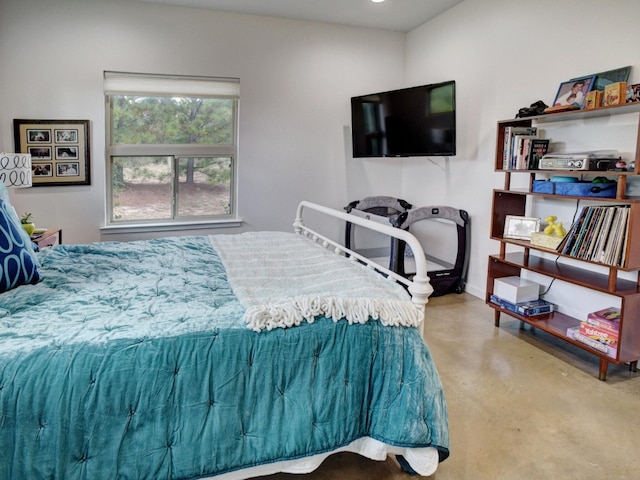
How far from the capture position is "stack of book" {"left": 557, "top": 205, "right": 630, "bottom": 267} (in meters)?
2.47

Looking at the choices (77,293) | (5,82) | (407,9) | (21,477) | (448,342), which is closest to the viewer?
(21,477)

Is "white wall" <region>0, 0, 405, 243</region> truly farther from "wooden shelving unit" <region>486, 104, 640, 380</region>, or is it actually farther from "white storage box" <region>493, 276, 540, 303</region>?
"white storage box" <region>493, 276, 540, 303</region>

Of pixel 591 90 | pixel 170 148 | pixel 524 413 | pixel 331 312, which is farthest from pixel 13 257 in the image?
pixel 591 90

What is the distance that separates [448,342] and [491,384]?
57 cm

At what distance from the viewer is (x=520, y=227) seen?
3225 mm

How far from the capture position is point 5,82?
3736mm

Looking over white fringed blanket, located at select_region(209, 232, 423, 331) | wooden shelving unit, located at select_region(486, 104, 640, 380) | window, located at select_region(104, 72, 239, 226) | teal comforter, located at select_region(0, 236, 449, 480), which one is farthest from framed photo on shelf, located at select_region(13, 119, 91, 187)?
wooden shelving unit, located at select_region(486, 104, 640, 380)

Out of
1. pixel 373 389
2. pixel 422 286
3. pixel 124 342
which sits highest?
pixel 422 286

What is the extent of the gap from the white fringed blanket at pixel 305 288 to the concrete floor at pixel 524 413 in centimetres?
68

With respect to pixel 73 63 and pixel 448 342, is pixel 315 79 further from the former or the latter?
pixel 448 342

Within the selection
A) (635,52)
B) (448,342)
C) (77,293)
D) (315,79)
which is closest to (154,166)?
(315,79)

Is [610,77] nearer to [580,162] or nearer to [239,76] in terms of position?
[580,162]

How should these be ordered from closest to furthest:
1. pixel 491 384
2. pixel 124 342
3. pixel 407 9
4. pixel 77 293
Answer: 1. pixel 124 342
2. pixel 77 293
3. pixel 491 384
4. pixel 407 9

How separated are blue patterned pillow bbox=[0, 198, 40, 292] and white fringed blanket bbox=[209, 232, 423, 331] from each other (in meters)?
0.83
